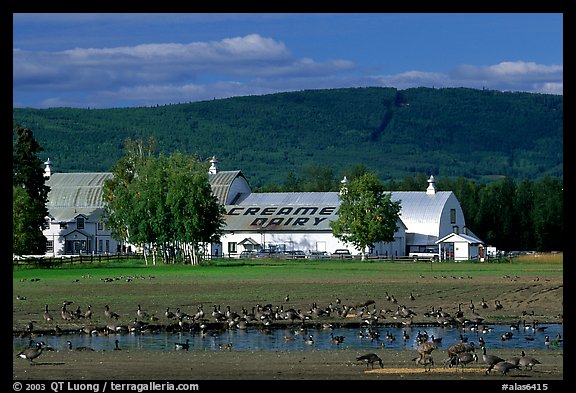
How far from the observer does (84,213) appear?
121750 mm

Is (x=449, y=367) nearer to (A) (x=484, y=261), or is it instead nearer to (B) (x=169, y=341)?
(B) (x=169, y=341)

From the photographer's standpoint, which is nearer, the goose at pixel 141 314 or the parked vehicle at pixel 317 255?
the goose at pixel 141 314

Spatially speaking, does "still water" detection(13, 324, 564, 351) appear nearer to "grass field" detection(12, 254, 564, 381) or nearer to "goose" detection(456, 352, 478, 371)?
"grass field" detection(12, 254, 564, 381)

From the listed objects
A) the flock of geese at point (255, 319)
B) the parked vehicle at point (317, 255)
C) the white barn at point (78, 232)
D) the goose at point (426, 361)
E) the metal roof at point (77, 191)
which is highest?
the metal roof at point (77, 191)

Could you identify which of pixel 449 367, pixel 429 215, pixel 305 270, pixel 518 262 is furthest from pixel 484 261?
pixel 449 367

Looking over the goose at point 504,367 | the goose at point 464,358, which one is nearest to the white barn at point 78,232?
the goose at point 464,358

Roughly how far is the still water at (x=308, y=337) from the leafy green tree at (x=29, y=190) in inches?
1948

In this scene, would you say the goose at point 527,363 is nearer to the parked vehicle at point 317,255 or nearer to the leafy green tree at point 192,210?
the leafy green tree at point 192,210

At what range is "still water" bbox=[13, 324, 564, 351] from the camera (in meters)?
30.7

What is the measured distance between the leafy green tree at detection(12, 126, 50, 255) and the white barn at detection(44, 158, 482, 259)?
19.6 m

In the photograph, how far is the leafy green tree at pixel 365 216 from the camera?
102 metres

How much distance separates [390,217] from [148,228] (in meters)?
24.8

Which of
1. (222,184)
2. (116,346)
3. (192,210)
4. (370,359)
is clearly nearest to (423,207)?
(222,184)

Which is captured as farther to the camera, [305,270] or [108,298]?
[305,270]
